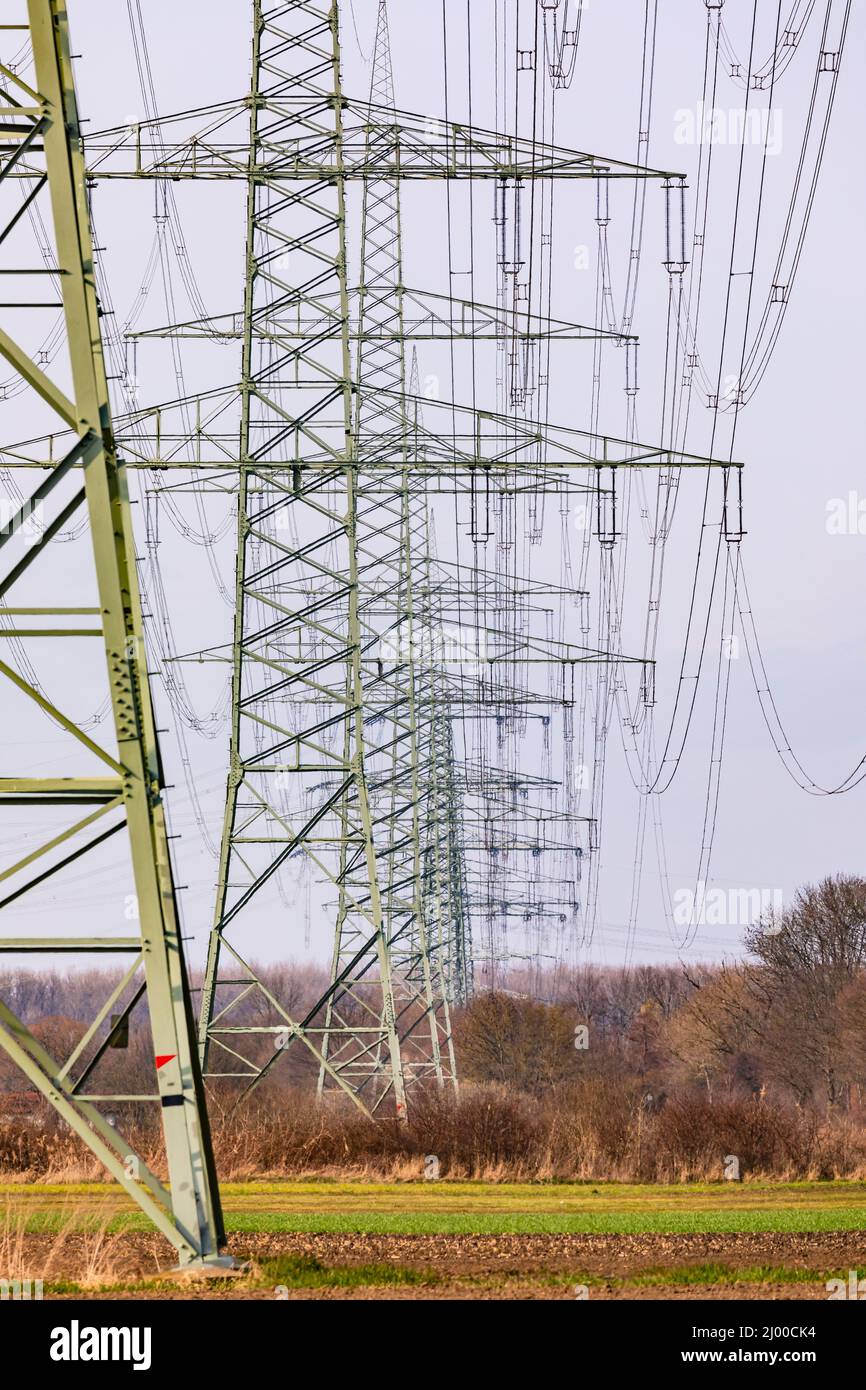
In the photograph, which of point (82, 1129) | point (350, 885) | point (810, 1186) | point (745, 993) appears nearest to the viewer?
point (82, 1129)

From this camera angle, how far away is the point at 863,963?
219ft

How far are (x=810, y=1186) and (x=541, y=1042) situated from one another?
3560cm

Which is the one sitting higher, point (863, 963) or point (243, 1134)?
point (863, 963)

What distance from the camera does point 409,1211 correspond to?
2061 centimetres

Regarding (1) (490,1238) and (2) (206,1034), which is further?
(2) (206,1034)

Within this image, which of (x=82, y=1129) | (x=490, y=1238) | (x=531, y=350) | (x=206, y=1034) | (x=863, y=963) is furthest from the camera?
(x=863, y=963)

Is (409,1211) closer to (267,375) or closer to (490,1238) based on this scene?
Answer: (490,1238)

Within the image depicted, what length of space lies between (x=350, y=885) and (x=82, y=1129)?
56.1 ft
